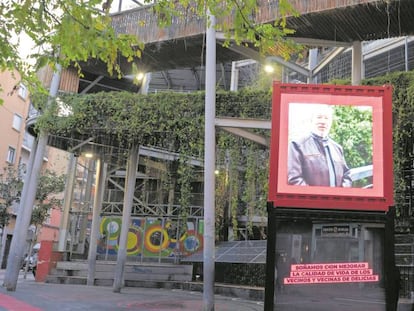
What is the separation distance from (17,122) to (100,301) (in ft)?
100

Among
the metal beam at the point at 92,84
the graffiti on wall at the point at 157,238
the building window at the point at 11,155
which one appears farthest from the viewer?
the building window at the point at 11,155

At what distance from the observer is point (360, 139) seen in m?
8.46

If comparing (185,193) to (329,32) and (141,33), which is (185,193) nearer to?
(141,33)

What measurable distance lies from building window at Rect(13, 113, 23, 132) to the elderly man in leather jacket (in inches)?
1397

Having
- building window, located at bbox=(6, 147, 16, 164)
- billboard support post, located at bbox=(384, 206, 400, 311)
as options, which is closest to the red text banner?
billboard support post, located at bbox=(384, 206, 400, 311)

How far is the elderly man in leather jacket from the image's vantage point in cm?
827

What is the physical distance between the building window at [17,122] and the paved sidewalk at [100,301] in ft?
86.0

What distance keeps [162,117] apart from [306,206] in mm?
7488

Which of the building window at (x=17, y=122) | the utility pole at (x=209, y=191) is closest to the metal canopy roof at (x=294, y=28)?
the utility pole at (x=209, y=191)

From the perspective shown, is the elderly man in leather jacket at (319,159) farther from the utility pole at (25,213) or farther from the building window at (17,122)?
the building window at (17,122)

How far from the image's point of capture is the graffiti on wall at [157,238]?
74.2ft

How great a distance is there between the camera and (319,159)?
8445 millimetres

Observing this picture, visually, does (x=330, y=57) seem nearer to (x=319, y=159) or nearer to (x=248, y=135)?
(x=248, y=135)

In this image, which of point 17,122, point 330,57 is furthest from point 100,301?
point 17,122
